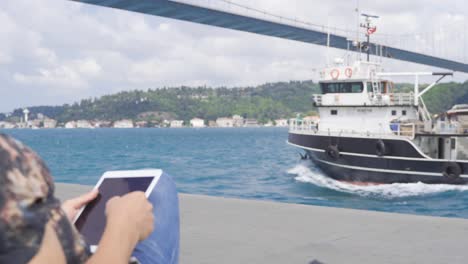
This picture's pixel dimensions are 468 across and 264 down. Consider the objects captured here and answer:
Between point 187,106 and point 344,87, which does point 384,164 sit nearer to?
point 344,87

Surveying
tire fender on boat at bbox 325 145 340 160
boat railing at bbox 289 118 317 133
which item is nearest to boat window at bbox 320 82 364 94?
boat railing at bbox 289 118 317 133

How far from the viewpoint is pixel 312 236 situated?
4.45 meters

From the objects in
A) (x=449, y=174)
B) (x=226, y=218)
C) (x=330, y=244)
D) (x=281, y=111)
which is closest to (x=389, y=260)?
(x=330, y=244)

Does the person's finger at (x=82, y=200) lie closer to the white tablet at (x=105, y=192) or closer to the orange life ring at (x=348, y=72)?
the white tablet at (x=105, y=192)

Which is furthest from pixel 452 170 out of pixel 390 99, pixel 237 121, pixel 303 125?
pixel 237 121

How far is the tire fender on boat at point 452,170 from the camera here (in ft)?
51.9

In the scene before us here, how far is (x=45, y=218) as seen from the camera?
1162 mm

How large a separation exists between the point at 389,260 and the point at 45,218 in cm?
294

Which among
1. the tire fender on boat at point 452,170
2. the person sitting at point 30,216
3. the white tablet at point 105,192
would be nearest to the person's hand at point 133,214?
the person sitting at point 30,216

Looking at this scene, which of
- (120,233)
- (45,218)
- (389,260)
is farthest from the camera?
(389,260)

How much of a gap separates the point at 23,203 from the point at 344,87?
1852 centimetres

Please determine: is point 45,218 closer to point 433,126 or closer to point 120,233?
point 120,233

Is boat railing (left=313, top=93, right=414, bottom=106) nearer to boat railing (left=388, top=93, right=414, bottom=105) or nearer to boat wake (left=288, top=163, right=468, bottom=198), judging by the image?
boat railing (left=388, top=93, right=414, bottom=105)

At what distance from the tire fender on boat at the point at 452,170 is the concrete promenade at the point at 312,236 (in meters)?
11.2
